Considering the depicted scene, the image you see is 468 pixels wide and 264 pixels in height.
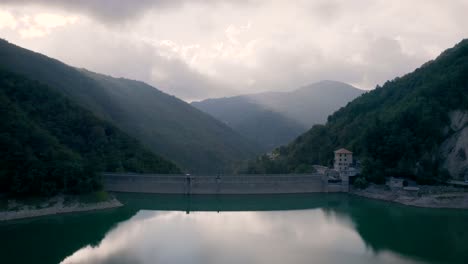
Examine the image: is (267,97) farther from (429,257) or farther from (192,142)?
(429,257)

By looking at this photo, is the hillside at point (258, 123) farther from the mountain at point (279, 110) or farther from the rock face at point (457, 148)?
the rock face at point (457, 148)

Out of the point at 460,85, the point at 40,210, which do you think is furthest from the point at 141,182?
the point at 460,85

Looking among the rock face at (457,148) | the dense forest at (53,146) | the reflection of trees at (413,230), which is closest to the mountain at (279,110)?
the dense forest at (53,146)

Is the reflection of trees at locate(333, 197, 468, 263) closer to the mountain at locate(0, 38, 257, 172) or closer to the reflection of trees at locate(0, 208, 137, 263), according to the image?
the reflection of trees at locate(0, 208, 137, 263)

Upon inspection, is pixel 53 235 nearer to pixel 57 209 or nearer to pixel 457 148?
pixel 57 209

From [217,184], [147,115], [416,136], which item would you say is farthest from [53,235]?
[147,115]

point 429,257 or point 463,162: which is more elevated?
point 463,162

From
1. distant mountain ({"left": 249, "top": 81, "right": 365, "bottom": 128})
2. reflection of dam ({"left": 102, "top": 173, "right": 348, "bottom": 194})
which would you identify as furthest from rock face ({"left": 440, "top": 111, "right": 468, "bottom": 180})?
distant mountain ({"left": 249, "top": 81, "right": 365, "bottom": 128})
